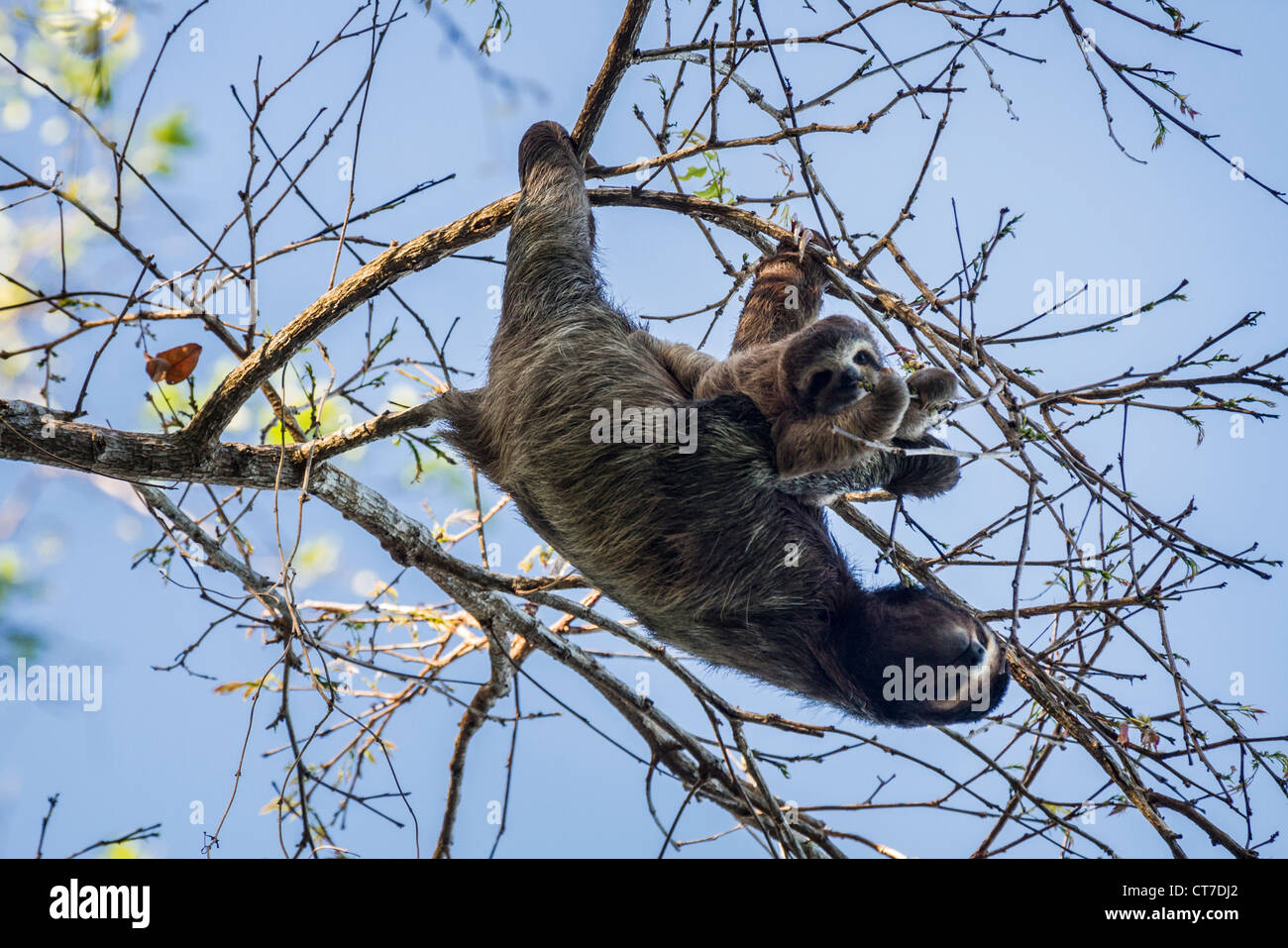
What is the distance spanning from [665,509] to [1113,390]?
8.41ft

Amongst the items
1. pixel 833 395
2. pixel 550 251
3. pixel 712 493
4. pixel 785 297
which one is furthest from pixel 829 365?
pixel 550 251

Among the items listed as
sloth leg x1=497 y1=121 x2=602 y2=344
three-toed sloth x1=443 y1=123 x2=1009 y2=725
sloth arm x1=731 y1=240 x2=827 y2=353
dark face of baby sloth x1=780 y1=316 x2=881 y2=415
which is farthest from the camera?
sloth leg x1=497 y1=121 x2=602 y2=344

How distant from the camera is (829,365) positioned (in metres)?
5.14

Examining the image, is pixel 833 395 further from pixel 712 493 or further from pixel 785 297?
pixel 785 297

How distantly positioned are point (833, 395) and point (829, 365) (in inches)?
6.6

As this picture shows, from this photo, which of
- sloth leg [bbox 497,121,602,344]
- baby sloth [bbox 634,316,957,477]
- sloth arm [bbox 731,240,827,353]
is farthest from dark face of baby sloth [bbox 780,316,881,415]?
sloth leg [bbox 497,121,602,344]

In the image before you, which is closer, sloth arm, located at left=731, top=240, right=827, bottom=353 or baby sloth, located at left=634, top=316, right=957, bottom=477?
baby sloth, located at left=634, top=316, right=957, bottom=477

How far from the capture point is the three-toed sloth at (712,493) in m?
5.66

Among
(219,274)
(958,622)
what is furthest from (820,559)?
(219,274)

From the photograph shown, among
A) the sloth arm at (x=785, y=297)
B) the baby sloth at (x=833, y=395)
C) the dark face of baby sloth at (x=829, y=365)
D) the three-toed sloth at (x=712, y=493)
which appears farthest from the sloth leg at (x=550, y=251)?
the dark face of baby sloth at (x=829, y=365)

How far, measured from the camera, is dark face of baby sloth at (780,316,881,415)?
5.10 m

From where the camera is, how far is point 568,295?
669 cm

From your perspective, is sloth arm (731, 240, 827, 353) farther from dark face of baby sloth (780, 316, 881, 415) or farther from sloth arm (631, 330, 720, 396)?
dark face of baby sloth (780, 316, 881, 415)
